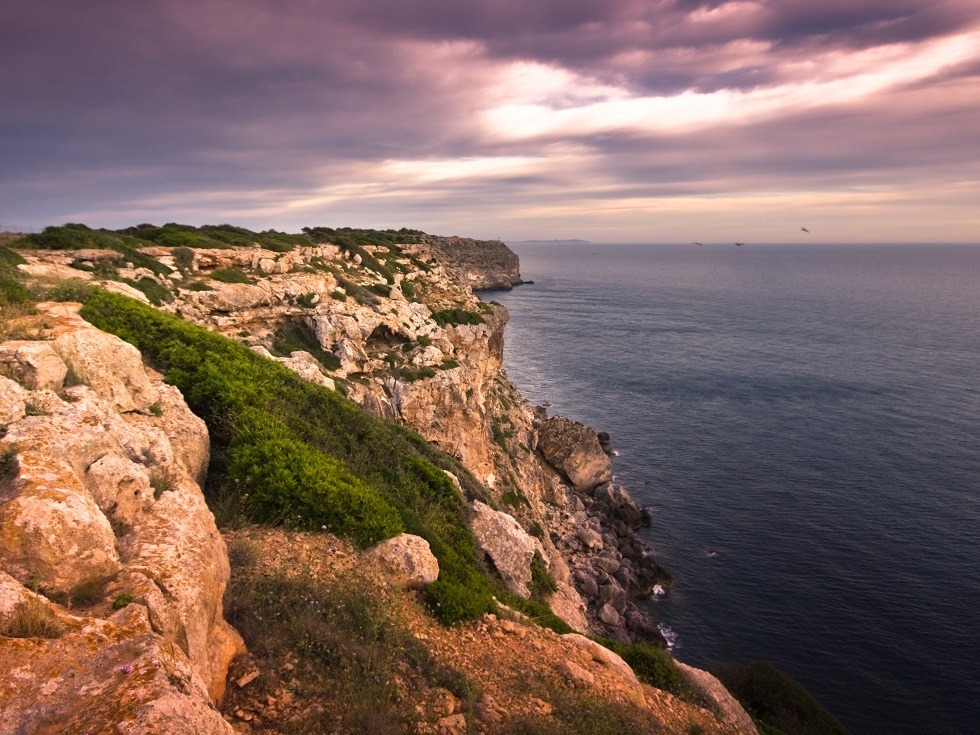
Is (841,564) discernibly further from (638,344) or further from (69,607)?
(638,344)

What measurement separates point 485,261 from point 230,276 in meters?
155

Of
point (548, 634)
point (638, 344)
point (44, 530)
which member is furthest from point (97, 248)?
point (638, 344)

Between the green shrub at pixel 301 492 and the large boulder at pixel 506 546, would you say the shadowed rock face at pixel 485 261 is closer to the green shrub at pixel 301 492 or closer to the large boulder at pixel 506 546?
the large boulder at pixel 506 546

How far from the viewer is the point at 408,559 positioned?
1121cm

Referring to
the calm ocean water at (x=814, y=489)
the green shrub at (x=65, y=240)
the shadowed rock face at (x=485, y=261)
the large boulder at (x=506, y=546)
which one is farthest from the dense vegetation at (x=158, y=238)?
the shadowed rock face at (x=485, y=261)

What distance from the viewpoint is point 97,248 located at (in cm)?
2411

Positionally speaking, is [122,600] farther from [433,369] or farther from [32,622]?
[433,369]

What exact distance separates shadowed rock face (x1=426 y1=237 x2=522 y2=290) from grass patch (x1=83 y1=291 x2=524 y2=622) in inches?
5903

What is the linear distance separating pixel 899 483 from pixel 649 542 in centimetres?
2249

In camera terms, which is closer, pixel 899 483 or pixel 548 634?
pixel 548 634

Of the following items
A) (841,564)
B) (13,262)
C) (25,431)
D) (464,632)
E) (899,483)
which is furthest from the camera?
(899,483)

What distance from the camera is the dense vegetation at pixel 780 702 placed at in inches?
927

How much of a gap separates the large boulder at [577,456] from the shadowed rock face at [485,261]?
119 m

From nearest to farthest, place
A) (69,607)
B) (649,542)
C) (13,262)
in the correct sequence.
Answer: (69,607) → (13,262) → (649,542)
